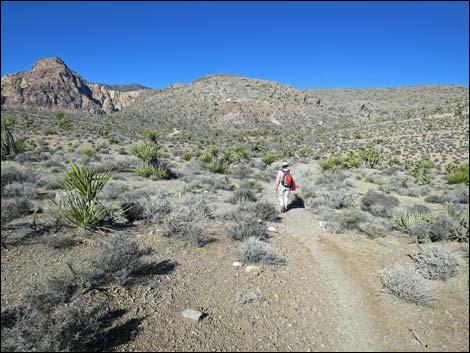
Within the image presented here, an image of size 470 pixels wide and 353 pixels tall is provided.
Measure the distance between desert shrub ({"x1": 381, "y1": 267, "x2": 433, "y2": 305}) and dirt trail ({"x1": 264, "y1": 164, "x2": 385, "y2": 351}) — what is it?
40cm

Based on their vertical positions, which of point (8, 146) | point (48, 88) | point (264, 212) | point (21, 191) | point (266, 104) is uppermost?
point (48, 88)

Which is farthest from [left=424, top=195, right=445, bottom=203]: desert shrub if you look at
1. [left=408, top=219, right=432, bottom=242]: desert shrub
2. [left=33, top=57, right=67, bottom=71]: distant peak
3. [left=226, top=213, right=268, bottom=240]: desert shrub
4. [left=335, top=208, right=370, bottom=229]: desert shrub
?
[left=33, top=57, right=67, bottom=71]: distant peak

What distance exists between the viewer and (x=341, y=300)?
438 centimetres

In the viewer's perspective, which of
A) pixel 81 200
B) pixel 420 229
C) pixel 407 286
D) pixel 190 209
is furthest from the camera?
pixel 190 209

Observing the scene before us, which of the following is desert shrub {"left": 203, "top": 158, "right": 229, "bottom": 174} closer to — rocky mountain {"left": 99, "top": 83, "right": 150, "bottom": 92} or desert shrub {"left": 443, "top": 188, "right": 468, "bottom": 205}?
desert shrub {"left": 443, "top": 188, "right": 468, "bottom": 205}

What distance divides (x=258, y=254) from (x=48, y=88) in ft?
440

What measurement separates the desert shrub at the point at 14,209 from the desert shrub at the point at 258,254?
196 inches

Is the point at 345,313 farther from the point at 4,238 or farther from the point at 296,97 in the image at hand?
the point at 296,97

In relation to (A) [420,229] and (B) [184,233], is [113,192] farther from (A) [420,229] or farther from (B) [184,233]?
(A) [420,229]

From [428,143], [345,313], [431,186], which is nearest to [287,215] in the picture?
[345,313]

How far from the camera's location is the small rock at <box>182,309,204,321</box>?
3.72 m

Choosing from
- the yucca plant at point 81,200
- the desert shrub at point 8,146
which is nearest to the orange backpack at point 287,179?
the yucca plant at point 81,200

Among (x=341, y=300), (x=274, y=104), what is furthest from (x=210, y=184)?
(x=274, y=104)

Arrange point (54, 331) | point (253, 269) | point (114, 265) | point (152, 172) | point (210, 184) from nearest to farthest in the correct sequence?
point (54, 331), point (114, 265), point (253, 269), point (210, 184), point (152, 172)
